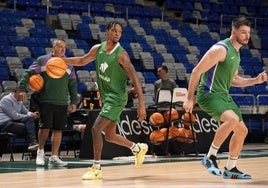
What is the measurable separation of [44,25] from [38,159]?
402 inches

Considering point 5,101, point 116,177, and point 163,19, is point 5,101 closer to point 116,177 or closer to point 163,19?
point 116,177

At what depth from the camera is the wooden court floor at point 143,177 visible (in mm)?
7508

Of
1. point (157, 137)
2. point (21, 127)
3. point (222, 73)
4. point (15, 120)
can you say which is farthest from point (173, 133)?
point (222, 73)

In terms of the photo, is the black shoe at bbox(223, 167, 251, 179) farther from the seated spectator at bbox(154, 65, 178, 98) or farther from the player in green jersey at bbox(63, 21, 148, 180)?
the seated spectator at bbox(154, 65, 178, 98)

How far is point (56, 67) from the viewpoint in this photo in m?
9.71

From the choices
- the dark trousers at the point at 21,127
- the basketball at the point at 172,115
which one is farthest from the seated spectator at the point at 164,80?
the dark trousers at the point at 21,127

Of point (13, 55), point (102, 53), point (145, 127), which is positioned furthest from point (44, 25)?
point (102, 53)

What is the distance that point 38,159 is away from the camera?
10.9 metres

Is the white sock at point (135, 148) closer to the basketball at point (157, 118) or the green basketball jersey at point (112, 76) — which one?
the green basketball jersey at point (112, 76)

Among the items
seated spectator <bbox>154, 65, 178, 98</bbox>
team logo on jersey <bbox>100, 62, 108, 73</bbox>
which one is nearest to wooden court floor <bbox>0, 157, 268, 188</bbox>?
team logo on jersey <bbox>100, 62, 108, 73</bbox>

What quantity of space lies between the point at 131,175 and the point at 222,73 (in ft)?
6.09

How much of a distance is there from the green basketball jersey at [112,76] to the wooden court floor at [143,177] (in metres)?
1.03

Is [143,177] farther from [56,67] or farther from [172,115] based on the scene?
[172,115]

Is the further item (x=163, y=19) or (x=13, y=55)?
(x=163, y=19)
